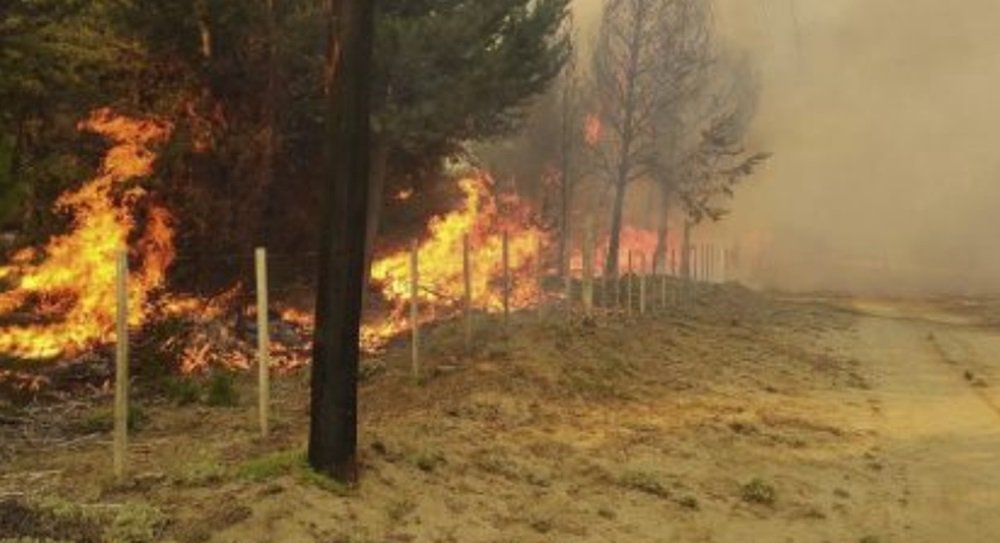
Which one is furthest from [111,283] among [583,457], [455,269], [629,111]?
[629,111]

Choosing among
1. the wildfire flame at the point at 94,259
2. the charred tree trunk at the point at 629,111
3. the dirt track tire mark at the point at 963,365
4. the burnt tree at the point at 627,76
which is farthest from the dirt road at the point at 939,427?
the wildfire flame at the point at 94,259

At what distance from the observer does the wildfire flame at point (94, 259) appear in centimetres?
1627

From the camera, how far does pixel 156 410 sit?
14695 millimetres

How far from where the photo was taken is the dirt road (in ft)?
40.1

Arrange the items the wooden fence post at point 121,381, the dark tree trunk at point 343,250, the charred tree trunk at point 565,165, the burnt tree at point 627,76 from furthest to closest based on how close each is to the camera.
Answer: the charred tree trunk at point 565,165 < the burnt tree at point 627,76 < the wooden fence post at point 121,381 < the dark tree trunk at point 343,250

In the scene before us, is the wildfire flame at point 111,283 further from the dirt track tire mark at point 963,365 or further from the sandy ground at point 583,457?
the dirt track tire mark at point 963,365

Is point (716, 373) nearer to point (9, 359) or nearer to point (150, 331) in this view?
point (150, 331)

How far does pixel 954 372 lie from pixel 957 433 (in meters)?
8.14

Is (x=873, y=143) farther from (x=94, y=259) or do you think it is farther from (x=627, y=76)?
(x=94, y=259)

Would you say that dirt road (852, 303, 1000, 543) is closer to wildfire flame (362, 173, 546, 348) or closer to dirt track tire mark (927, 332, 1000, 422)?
dirt track tire mark (927, 332, 1000, 422)

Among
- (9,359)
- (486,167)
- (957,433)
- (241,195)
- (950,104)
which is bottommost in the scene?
(957,433)

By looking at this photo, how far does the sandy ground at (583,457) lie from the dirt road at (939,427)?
0.05 meters

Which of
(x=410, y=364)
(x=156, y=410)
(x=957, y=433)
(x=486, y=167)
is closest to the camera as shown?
(x=156, y=410)

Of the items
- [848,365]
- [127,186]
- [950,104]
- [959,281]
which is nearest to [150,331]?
[127,186]
